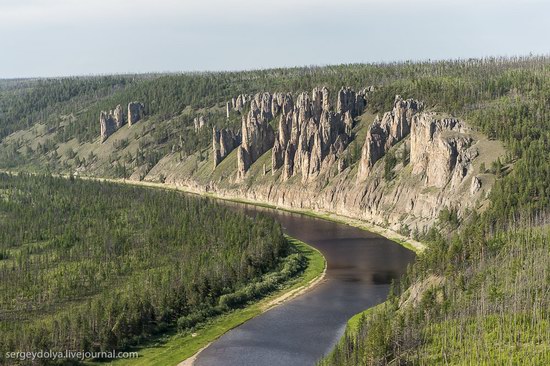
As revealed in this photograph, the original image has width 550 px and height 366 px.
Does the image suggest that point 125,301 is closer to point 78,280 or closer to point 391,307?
point 78,280

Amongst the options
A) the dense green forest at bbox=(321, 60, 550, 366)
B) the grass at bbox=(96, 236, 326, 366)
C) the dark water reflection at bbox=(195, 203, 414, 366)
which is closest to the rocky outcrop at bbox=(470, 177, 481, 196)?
the dense green forest at bbox=(321, 60, 550, 366)

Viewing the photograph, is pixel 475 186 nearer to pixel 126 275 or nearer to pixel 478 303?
pixel 478 303

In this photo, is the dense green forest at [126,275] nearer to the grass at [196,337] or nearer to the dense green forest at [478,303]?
the grass at [196,337]

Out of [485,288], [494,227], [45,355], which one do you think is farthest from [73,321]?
[494,227]

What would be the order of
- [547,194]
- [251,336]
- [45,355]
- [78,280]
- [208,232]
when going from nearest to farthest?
[45,355]
[251,336]
[78,280]
[547,194]
[208,232]

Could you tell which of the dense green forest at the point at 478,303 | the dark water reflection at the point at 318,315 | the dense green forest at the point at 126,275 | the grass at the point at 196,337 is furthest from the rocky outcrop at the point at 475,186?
the grass at the point at 196,337

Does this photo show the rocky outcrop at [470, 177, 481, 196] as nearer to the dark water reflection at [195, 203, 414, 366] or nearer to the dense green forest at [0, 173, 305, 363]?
the dark water reflection at [195, 203, 414, 366]

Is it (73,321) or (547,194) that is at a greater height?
(547,194)
